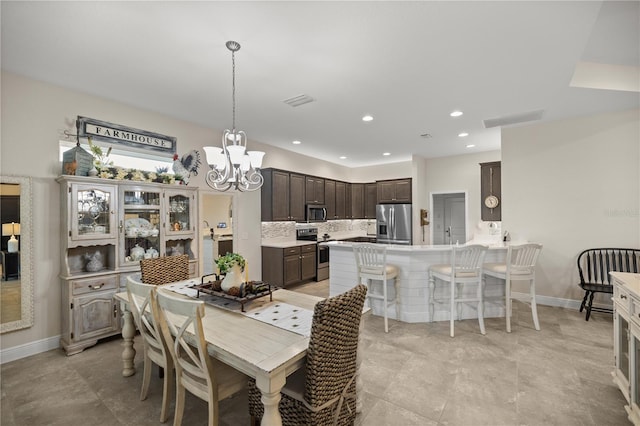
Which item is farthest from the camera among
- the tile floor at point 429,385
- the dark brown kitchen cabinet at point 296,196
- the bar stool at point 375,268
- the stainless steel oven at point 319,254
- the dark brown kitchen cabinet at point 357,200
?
the dark brown kitchen cabinet at point 357,200

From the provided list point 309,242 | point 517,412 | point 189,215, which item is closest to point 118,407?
point 189,215

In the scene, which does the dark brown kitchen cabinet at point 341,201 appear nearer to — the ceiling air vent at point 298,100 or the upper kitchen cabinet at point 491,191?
the upper kitchen cabinet at point 491,191

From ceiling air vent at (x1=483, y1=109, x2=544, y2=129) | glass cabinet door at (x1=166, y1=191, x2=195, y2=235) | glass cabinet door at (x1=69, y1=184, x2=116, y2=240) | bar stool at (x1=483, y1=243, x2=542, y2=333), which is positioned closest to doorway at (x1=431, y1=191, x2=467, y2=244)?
ceiling air vent at (x1=483, y1=109, x2=544, y2=129)

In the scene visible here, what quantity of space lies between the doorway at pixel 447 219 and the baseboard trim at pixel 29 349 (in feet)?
23.9

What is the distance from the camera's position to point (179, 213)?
401 centimetres

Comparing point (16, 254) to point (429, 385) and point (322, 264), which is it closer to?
point (429, 385)

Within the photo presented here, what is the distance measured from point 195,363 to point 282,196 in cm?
416

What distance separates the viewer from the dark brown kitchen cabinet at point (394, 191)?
23.1 feet

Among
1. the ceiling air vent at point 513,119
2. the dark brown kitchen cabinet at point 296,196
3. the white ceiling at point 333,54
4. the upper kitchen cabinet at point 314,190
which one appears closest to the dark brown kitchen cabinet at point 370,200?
the upper kitchen cabinet at point 314,190

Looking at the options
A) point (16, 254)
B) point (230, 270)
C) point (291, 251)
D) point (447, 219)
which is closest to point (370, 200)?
point (447, 219)

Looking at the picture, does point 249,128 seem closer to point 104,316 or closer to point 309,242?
point 309,242

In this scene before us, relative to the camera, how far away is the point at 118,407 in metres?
2.17

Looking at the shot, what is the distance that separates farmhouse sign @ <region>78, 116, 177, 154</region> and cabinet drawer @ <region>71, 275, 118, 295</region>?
5.50 ft

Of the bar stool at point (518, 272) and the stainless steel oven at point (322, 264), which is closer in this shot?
the bar stool at point (518, 272)
